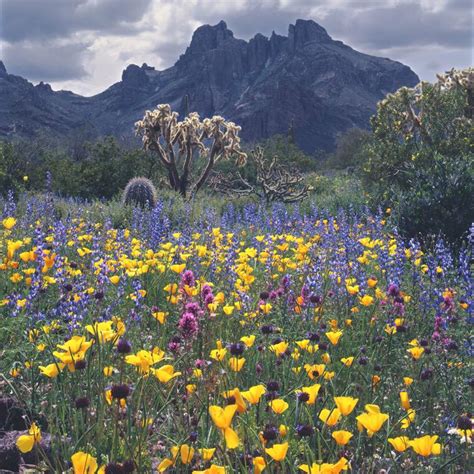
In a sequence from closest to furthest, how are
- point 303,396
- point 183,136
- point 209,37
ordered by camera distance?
point 303,396 → point 183,136 → point 209,37

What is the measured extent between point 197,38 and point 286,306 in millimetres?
187124

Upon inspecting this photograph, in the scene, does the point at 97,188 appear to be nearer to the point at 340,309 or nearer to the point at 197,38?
the point at 340,309

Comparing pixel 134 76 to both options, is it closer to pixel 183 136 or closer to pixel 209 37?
pixel 209 37

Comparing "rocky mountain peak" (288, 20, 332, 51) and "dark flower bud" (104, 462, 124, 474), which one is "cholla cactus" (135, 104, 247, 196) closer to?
"dark flower bud" (104, 462, 124, 474)

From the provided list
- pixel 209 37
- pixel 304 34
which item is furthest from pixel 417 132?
pixel 209 37

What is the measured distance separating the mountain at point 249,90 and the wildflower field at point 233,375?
116 meters

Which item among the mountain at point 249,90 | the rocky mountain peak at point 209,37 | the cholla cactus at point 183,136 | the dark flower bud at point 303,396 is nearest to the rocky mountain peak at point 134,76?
the mountain at point 249,90

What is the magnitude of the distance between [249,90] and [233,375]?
518ft

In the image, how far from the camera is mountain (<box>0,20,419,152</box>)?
132 m

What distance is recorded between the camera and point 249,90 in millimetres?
156375

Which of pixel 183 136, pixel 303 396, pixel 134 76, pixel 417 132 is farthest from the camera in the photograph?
pixel 134 76

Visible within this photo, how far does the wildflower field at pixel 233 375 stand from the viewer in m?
2.17

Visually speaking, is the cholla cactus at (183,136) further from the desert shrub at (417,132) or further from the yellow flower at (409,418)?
the yellow flower at (409,418)

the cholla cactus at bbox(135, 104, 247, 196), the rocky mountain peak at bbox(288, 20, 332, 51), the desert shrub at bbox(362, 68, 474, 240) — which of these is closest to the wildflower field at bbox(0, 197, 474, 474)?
the desert shrub at bbox(362, 68, 474, 240)
